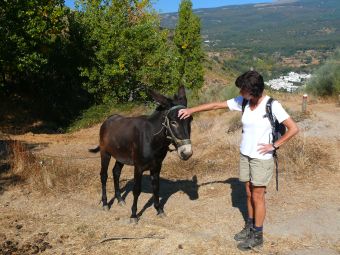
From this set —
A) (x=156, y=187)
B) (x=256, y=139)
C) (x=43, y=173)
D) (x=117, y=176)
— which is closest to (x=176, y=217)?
(x=156, y=187)

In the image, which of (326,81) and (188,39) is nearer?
(326,81)

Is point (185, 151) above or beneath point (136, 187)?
above

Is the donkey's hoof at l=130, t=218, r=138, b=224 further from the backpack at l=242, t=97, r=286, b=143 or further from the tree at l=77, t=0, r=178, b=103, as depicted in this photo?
the tree at l=77, t=0, r=178, b=103

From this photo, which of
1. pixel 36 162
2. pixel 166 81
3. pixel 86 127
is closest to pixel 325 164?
pixel 36 162

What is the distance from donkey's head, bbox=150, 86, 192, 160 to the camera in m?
5.17

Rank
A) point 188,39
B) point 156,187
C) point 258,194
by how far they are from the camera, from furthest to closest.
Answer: point 188,39 < point 156,187 < point 258,194

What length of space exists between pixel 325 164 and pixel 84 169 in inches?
194

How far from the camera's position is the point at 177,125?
5.29 m

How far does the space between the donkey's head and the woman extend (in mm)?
142

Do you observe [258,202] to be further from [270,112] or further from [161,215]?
Result: [161,215]

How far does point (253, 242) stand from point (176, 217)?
149cm

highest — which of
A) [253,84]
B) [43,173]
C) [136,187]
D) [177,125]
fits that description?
[253,84]

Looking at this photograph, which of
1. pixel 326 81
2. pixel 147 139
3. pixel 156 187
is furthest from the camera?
pixel 326 81

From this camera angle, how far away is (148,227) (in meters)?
5.89
